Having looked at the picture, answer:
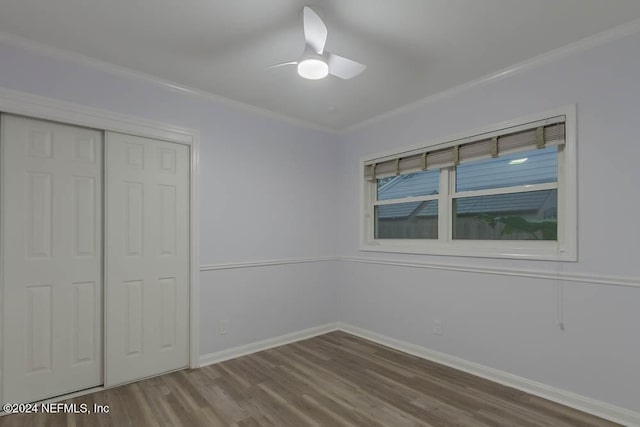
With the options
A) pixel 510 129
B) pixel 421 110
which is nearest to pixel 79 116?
pixel 421 110

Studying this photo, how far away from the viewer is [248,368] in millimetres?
3086

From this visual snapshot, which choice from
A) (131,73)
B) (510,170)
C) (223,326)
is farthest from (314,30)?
(223,326)

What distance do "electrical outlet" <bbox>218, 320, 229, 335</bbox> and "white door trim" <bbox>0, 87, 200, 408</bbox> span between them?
0.73 ft

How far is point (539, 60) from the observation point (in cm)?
257

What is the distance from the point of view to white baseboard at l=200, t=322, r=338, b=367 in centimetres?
322

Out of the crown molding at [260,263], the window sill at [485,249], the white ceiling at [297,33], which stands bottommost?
the crown molding at [260,263]

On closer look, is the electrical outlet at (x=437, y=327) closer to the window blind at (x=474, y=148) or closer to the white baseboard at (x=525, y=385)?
the white baseboard at (x=525, y=385)

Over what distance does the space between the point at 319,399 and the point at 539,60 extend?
9.91 ft

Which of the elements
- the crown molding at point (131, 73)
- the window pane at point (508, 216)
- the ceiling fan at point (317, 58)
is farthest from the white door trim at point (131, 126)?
the window pane at point (508, 216)

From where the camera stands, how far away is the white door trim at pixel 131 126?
2359 millimetres

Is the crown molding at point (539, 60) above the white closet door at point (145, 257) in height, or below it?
above

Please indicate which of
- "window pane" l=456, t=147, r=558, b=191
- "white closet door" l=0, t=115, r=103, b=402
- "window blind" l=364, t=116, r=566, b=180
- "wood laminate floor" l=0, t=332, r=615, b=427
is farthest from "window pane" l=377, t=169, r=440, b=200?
"white closet door" l=0, t=115, r=103, b=402

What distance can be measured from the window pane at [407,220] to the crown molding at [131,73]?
146 cm

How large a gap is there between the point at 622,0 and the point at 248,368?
369cm
